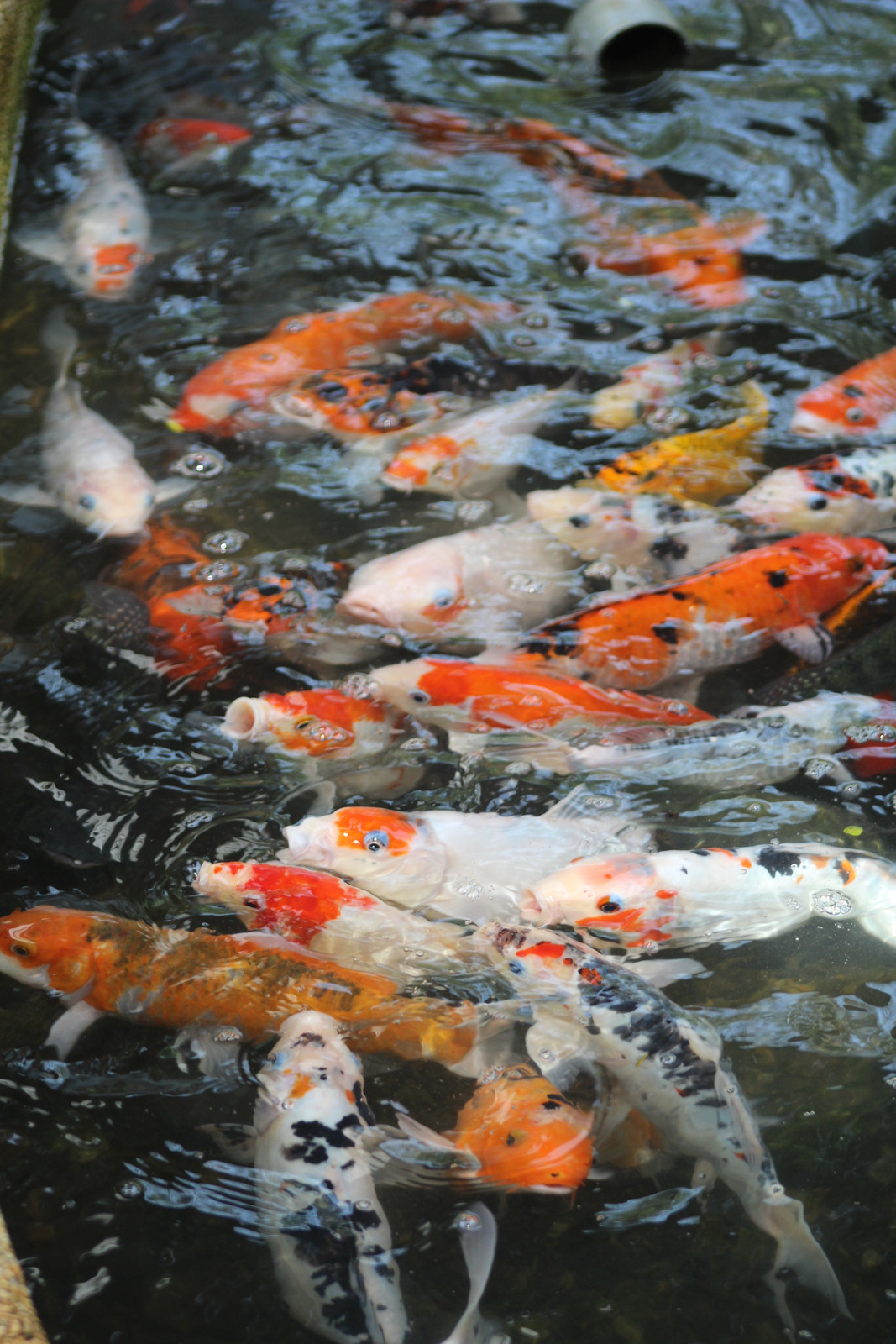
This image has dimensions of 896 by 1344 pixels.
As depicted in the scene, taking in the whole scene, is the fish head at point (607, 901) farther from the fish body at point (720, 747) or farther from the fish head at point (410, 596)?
the fish head at point (410, 596)

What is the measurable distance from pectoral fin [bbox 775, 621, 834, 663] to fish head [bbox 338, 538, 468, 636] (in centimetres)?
116

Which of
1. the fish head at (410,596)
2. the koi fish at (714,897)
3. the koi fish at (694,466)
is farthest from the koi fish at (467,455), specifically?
the koi fish at (714,897)

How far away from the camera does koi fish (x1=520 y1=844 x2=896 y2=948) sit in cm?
286

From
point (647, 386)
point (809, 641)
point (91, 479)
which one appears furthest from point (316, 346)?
point (809, 641)

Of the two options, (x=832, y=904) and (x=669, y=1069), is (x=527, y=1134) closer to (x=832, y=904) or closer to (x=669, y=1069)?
(x=669, y=1069)

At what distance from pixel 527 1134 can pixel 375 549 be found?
2.29 metres

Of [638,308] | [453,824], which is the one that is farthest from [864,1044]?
[638,308]

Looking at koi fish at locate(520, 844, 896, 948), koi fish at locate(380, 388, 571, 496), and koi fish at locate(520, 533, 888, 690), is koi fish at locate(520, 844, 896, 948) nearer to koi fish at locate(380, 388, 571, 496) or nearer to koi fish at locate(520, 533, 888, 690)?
koi fish at locate(520, 533, 888, 690)

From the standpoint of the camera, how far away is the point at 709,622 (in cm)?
360

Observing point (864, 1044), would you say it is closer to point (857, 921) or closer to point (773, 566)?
point (857, 921)

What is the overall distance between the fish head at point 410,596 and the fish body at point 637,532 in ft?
1.61

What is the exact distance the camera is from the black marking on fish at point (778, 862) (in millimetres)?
2910

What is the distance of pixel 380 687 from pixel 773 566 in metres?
1.49

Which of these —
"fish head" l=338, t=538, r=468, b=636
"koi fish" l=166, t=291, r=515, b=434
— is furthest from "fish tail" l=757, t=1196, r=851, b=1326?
"koi fish" l=166, t=291, r=515, b=434
